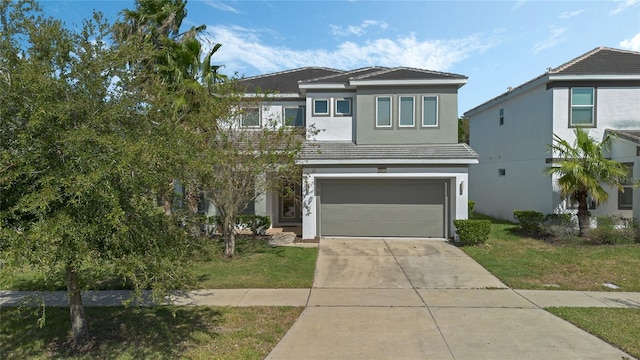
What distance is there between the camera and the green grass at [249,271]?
7523mm

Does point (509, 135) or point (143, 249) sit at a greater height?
point (509, 135)

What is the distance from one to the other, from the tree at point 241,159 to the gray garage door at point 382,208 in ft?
11.2

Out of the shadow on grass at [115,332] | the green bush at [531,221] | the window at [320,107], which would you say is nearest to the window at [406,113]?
the window at [320,107]

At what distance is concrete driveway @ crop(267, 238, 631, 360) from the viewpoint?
4.67 m

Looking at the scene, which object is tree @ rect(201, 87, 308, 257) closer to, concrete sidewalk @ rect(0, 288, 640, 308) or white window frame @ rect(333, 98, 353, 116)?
concrete sidewalk @ rect(0, 288, 640, 308)

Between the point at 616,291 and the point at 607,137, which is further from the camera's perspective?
the point at 607,137

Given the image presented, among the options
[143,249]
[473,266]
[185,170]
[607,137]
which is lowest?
[473,266]

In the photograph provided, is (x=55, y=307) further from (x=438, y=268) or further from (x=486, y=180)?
(x=486, y=180)

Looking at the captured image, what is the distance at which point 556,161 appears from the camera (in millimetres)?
13555

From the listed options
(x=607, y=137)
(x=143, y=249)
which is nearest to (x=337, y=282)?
(x=143, y=249)

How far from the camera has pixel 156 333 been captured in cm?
524

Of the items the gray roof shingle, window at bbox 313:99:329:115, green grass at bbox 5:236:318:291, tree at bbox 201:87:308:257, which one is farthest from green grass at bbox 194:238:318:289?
window at bbox 313:99:329:115

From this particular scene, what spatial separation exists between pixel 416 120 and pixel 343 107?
3.07 metres

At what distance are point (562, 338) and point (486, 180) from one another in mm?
15527
